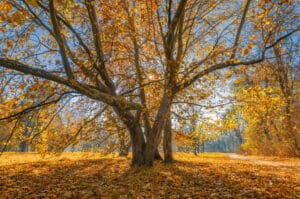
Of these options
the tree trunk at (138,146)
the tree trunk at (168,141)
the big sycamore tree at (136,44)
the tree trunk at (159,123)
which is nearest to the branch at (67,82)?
the big sycamore tree at (136,44)

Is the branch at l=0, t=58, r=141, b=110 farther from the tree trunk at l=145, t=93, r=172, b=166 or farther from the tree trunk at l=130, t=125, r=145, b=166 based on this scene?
the tree trunk at l=130, t=125, r=145, b=166

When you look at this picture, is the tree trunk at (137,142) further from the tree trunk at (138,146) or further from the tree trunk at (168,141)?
the tree trunk at (168,141)

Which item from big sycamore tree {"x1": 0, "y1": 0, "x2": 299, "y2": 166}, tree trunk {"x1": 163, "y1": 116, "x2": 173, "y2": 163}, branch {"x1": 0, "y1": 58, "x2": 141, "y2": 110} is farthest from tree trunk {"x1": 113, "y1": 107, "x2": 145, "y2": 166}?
branch {"x1": 0, "y1": 58, "x2": 141, "y2": 110}

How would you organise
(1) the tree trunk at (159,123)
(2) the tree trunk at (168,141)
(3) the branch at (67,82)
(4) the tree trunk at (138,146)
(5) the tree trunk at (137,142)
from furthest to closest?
(2) the tree trunk at (168,141), (4) the tree trunk at (138,146), (5) the tree trunk at (137,142), (1) the tree trunk at (159,123), (3) the branch at (67,82)

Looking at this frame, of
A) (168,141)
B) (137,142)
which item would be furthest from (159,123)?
(168,141)

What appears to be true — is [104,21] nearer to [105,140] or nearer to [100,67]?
[100,67]

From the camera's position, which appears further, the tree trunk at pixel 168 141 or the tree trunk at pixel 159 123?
the tree trunk at pixel 168 141

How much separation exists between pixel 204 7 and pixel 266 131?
15.4 meters

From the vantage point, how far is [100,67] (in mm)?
6844

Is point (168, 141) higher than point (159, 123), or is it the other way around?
point (159, 123)

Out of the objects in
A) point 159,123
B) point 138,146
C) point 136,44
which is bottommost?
point 138,146

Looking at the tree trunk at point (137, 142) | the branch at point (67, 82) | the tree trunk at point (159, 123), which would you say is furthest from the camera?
the tree trunk at point (137, 142)

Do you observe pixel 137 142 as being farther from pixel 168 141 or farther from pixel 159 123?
pixel 168 141

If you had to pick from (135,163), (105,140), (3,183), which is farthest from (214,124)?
(3,183)
